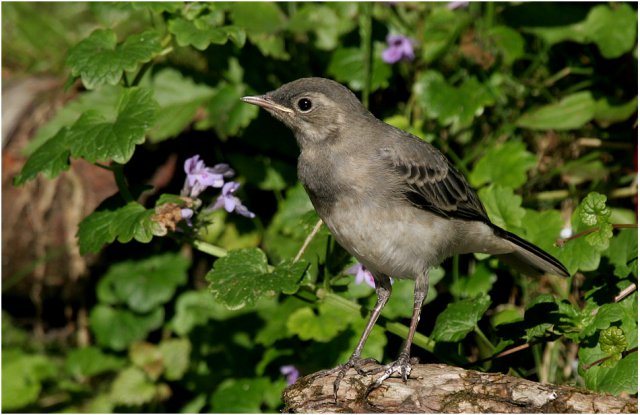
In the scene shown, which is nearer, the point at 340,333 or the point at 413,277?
the point at 413,277

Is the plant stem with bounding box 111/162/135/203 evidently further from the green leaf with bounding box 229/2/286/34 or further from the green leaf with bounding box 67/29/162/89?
the green leaf with bounding box 229/2/286/34

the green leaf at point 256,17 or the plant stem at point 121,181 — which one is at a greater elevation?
the green leaf at point 256,17

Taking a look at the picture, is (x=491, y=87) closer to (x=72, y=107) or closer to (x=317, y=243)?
(x=317, y=243)

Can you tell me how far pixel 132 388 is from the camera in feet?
24.3

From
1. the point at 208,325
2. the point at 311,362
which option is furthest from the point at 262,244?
the point at 311,362

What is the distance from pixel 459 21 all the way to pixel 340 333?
284cm

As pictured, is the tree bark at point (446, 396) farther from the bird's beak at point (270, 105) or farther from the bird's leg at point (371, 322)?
the bird's beak at point (270, 105)

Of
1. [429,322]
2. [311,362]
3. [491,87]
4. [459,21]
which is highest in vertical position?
[459,21]

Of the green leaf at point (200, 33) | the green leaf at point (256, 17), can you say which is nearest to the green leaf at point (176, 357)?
the green leaf at point (256, 17)

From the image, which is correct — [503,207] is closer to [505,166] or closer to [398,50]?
[505,166]

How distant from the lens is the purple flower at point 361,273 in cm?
572

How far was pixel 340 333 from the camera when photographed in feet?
19.8

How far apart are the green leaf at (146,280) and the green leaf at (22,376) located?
0.89m

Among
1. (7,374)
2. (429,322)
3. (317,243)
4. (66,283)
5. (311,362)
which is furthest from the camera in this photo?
(66,283)
